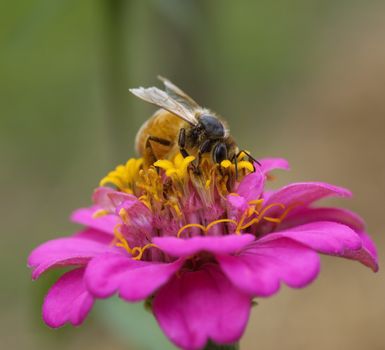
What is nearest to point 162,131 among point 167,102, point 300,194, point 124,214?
point 167,102

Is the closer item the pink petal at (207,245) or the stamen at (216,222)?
the pink petal at (207,245)

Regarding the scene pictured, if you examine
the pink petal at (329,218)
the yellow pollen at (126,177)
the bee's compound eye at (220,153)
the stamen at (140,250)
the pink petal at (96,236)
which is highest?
the bee's compound eye at (220,153)

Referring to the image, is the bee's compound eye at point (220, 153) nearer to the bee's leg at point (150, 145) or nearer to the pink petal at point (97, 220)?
the bee's leg at point (150, 145)

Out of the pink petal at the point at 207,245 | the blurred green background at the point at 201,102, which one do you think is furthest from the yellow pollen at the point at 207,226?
the blurred green background at the point at 201,102

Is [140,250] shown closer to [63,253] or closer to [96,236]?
[63,253]

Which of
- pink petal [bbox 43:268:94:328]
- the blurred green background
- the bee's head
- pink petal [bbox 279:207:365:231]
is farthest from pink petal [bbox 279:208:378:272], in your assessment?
the blurred green background

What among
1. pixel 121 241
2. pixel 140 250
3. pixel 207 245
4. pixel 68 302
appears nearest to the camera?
pixel 207 245
